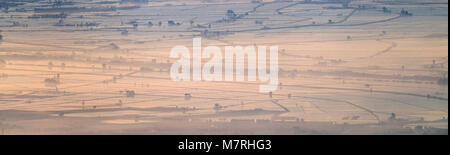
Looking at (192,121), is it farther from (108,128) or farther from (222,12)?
(222,12)

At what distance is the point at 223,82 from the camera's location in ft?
14.8

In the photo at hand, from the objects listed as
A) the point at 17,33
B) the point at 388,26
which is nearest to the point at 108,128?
the point at 17,33

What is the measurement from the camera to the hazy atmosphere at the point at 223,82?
3.97 m

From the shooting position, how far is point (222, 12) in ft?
16.8

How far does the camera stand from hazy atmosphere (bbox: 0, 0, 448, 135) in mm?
3973

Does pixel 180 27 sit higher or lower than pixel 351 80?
higher

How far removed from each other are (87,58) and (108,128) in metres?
1.09
